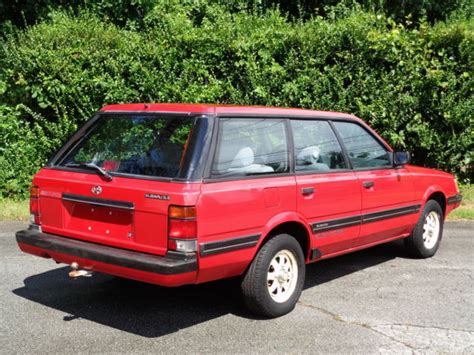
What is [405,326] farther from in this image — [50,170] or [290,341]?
[50,170]

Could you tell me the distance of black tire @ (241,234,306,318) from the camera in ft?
15.5

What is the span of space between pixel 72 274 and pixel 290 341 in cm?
169

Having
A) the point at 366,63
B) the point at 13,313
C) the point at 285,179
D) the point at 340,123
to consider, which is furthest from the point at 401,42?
the point at 13,313

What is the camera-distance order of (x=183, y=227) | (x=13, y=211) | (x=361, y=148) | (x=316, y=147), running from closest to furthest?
1. (x=183, y=227)
2. (x=316, y=147)
3. (x=361, y=148)
4. (x=13, y=211)

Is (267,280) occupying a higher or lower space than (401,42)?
lower

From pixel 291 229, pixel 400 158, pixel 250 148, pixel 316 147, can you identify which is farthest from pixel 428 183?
pixel 250 148

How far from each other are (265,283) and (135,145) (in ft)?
4.94

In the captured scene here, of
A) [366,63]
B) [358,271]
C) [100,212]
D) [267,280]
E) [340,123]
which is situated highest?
[366,63]

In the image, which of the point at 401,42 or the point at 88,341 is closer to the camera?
the point at 88,341

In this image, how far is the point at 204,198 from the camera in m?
4.29

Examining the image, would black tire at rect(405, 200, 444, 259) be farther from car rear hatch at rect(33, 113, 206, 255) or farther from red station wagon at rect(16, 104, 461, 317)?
car rear hatch at rect(33, 113, 206, 255)

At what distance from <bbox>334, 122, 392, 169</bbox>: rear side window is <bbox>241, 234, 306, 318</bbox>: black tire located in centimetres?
133

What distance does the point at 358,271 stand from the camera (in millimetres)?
6488

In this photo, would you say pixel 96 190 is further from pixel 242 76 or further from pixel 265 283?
pixel 242 76
